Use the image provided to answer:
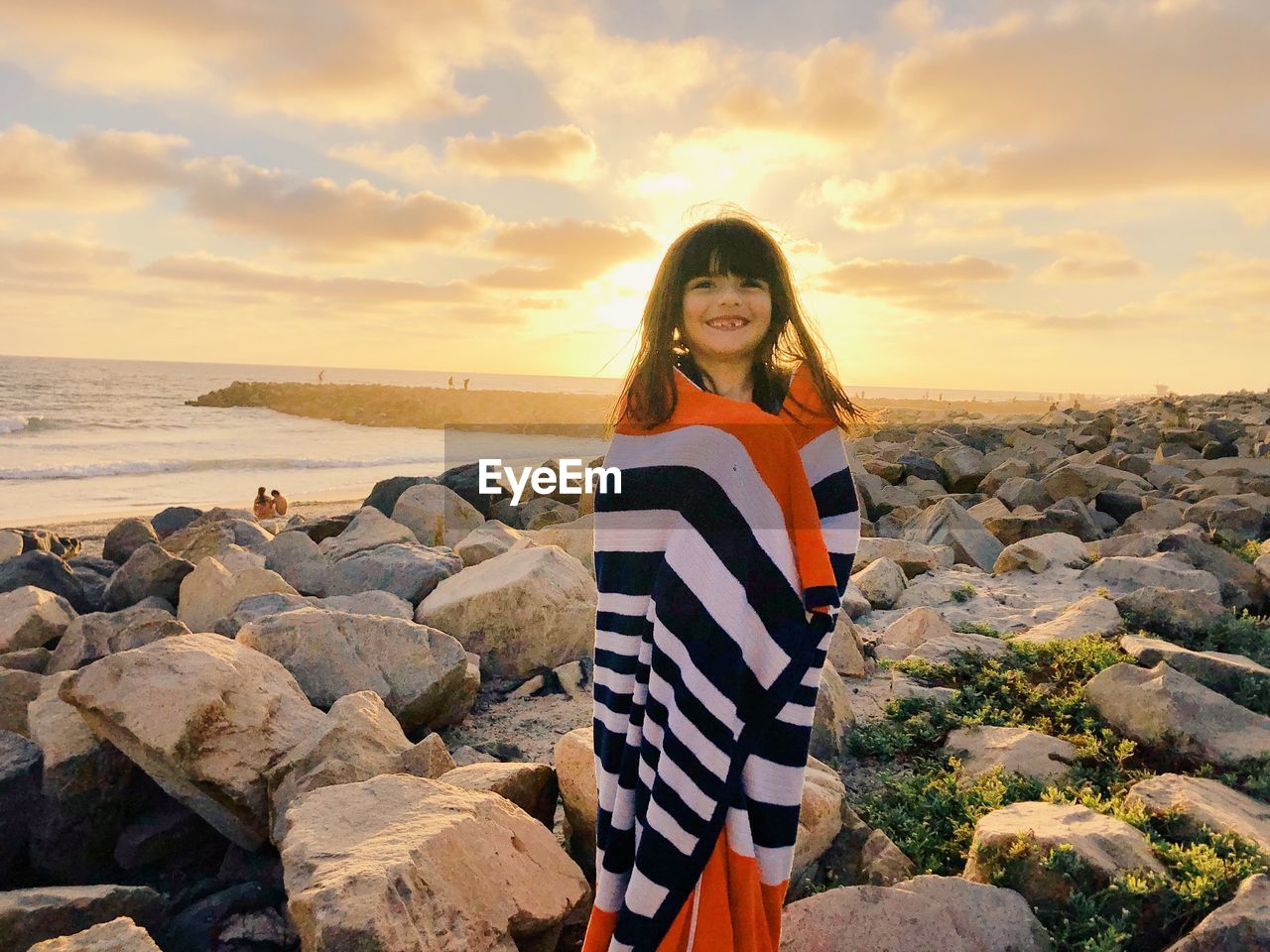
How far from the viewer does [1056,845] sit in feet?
9.16

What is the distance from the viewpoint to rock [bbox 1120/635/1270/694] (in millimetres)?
4199

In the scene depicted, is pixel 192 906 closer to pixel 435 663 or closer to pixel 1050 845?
pixel 435 663

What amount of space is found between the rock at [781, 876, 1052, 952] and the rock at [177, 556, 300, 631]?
423 cm

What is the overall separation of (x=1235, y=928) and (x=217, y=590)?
18.6 feet

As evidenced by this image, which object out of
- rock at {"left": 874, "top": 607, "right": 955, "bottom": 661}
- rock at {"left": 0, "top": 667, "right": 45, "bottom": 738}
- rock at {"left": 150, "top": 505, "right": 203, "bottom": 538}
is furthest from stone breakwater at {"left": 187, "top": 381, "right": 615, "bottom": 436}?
rock at {"left": 0, "top": 667, "right": 45, "bottom": 738}

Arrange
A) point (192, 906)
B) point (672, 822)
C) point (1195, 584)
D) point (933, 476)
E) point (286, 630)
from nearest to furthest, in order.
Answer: point (672, 822)
point (192, 906)
point (286, 630)
point (1195, 584)
point (933, 476)

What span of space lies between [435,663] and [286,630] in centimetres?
77

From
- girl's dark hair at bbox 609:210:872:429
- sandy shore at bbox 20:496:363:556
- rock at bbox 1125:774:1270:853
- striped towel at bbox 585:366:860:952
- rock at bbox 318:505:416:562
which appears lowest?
sandy shore at bbox 20:496:363:556

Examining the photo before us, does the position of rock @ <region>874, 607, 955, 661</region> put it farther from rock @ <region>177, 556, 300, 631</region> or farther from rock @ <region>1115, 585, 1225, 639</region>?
rock @ <region>177, 556, 300, 631</region>

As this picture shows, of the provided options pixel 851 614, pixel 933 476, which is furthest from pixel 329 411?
pixel 851 614

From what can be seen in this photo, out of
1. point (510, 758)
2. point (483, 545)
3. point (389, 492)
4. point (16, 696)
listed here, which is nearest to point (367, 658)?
point (510, 758)

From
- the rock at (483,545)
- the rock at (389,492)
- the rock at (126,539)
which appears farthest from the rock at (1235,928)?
the rock at (389,492)

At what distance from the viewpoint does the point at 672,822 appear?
6.78ft

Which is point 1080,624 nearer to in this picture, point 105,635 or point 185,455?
point 105,635
